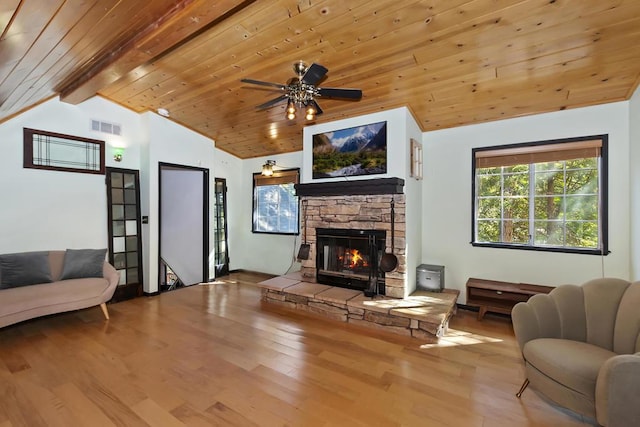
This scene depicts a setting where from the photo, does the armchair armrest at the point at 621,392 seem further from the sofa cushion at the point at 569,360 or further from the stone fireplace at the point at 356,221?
the stone fireplace at the point at 356,221

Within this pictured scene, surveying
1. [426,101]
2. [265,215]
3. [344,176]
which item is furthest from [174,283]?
[426,101]

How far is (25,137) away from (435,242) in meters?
5.87

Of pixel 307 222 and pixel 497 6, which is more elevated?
pixel 497 6

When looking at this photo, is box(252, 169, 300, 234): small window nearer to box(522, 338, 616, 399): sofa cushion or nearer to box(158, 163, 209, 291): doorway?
box(158, 163, 209, 291): doorway

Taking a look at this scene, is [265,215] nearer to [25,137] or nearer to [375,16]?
[25,137]

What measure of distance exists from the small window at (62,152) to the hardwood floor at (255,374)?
82.0 inches

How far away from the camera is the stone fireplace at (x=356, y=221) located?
370 centimetres

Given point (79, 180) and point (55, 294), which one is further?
point (79, 180)

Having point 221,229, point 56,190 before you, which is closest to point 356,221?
point 221,229

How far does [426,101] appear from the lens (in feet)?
11.6

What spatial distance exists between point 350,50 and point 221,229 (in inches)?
180

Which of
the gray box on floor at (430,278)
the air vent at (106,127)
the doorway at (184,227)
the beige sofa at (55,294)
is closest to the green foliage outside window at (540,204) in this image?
the gray box on floor at (430,278)

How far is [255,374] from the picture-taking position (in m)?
2.42

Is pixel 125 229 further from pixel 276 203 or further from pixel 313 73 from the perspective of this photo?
pixel 313 73
